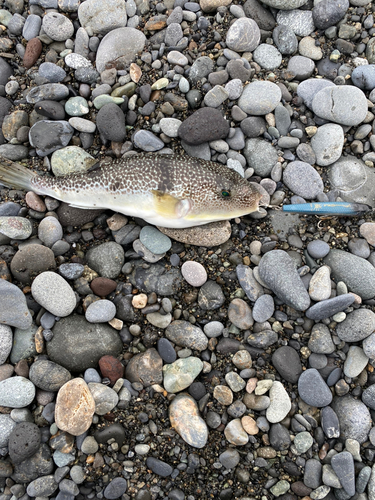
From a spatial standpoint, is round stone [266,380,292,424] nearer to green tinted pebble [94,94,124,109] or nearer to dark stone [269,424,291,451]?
dark stone [269,424,291,451]

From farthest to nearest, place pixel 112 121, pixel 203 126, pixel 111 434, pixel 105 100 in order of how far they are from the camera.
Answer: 1. pixel 105 100
2. pixel 112 121
3. pixel 203 126
4. pixel 111 434

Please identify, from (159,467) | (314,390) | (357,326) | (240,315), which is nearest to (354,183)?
(357,326)

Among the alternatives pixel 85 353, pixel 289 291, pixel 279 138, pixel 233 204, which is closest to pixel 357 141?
pixel 279 138

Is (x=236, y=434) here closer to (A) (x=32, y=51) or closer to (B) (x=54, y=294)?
(B) (x=54, y=294)

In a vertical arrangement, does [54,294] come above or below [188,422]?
above

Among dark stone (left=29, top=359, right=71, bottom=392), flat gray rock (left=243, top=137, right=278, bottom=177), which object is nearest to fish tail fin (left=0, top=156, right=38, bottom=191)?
dark stone (left=29, top=359, right=71, bottom=392)

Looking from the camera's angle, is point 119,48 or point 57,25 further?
point 57,25
